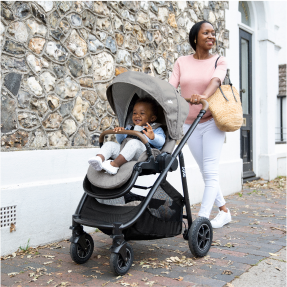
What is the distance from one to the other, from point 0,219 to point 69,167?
3.17 ft

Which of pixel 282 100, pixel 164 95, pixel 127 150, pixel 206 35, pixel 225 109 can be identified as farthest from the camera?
pixel 282 100

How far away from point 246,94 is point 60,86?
5.46 metres

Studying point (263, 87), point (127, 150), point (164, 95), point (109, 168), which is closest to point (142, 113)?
point (164, 95)

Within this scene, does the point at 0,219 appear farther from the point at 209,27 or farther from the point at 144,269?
the point at 209,27

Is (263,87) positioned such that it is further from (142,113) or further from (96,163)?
(96,163)

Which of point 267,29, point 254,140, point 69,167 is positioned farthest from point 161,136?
point 267,29

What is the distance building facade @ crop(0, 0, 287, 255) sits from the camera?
3.66 metres

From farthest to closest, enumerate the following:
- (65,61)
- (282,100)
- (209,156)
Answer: (282,100) → (65,61) → (209,156)

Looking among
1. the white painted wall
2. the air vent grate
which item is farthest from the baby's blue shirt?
the white painted wall

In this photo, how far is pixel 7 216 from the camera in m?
3.55

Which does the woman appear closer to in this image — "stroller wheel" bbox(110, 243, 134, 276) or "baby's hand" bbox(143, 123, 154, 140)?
"baby's hand" bbox(143, 123, 154, 140)

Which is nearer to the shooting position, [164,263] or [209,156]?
[164,263]

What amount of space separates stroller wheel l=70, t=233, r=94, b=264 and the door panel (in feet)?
18.4

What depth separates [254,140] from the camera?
8648mm
